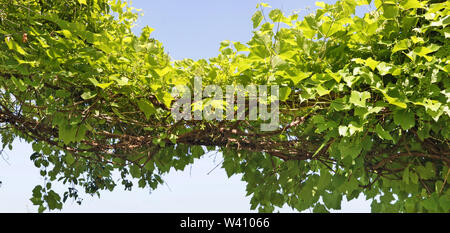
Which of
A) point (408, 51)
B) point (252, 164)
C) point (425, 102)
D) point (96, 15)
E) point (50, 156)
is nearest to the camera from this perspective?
point (425, 102)

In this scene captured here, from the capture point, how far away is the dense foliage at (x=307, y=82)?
2.66 metres

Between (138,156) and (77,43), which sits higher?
(77,43)

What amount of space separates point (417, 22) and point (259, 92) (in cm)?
126

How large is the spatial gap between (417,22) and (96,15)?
2.88 m

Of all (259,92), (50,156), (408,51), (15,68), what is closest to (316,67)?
(259,92)

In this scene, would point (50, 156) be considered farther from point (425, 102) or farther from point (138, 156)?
point (425, 102)

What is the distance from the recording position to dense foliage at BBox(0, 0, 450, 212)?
2662 mm

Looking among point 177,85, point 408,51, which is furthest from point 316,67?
point 177,85

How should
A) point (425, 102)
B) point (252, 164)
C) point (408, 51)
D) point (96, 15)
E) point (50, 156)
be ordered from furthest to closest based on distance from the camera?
point (50, 156) < point (252, 164) < point (96, 15) < point (408, 51) < point (425, 102)

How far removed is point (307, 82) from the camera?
2711 millimetres

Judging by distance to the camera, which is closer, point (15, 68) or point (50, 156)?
point (15, 68)
